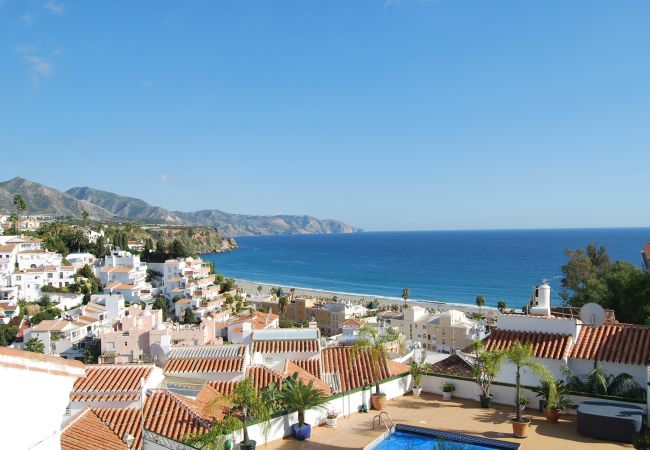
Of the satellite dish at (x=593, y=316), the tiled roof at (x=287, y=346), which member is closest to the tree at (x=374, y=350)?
the tiled roof at (x=287, y=346)

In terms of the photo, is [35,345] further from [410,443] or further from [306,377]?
[410,443]

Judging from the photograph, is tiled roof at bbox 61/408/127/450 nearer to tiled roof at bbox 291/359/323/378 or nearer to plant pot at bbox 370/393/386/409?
plant pot at bbox 370/393/386/409

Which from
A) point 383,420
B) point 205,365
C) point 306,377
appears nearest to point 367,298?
point 205,365

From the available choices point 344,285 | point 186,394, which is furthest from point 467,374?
point 344,285

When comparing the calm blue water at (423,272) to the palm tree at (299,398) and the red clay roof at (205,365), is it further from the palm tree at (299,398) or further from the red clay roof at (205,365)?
the palm tree at (299,398)

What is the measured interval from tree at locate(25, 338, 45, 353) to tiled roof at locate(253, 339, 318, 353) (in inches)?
1144

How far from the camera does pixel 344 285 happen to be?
367 feet

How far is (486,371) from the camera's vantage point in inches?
428

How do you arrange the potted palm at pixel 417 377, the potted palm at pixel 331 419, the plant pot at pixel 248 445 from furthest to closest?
the potted palm at pixel 417 377 → the potted palm at pixel 331 419 → the plant pot at pixel 248 445

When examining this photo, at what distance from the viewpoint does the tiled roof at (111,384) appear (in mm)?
10742

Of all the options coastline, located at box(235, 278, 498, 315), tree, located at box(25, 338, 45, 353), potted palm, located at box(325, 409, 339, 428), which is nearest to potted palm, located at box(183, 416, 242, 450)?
potted palm, located at box(325, 409, 339, 428)

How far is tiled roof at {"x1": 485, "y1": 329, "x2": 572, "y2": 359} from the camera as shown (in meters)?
11.3

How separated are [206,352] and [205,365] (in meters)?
1.41

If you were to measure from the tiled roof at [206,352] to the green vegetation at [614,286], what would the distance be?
15.9 meters
